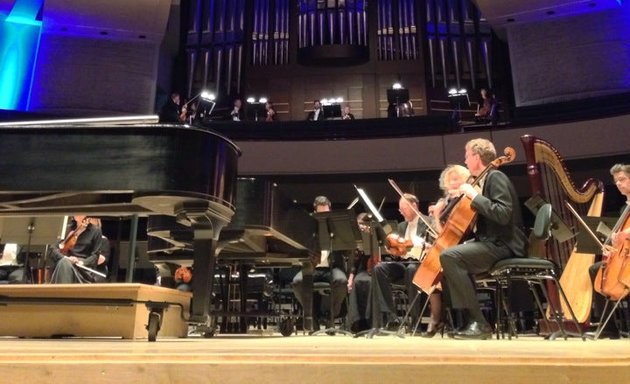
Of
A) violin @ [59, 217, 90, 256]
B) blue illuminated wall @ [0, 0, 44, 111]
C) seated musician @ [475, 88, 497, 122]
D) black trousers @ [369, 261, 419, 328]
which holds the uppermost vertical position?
blue illuminated wall @ [0, 0, 44, 111]

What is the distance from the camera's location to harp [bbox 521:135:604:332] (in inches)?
168

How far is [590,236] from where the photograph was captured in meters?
3.99

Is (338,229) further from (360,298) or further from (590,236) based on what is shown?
(590,236)

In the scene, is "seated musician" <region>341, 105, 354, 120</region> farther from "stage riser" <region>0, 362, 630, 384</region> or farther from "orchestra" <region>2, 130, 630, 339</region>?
"stage riser" <region>0, 362, 630, 384</region>

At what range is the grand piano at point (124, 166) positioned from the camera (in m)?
2.66

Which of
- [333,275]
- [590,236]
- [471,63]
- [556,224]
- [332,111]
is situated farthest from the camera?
[471,63]

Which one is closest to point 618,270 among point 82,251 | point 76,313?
point 76,313

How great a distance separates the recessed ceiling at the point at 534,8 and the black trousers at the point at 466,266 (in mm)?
7585

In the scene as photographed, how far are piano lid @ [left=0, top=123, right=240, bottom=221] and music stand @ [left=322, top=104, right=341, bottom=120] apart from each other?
22.2 feet

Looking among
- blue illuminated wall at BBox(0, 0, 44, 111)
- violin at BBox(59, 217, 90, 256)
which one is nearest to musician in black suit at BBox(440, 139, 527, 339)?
violin at BBox(59, 217, 90, 256)

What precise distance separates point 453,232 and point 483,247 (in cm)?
25

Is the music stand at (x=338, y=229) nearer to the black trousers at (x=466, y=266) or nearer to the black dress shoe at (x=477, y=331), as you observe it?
the black trousers at (x=466, y=266)

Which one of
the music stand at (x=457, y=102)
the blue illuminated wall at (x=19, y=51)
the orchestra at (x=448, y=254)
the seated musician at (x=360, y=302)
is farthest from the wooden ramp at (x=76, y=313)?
the blue illuminated wall at (x=19, y=51)

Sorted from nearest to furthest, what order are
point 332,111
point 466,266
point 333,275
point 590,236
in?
point 466,266 → point 590,236 → point 333,275 → point 332,111
